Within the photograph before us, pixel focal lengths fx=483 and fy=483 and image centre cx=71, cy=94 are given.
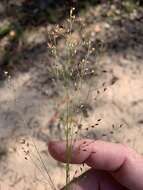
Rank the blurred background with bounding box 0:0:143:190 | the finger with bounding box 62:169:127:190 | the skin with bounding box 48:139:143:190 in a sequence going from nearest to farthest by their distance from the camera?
1. the skin with bounding box 48:139:143:190
2. the finger with bounding box 62:169:127:190
3. the blurred background with bounding box 0:0:143:190

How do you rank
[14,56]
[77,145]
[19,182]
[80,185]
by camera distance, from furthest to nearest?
[14,56]
[19,182]
[80,185]
[77,145]

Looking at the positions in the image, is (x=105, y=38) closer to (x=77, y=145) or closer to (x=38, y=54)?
(x=38, y=54)

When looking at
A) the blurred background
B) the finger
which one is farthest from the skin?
the blurred background

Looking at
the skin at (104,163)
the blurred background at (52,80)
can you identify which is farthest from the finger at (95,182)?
the blurred background at (52,80)

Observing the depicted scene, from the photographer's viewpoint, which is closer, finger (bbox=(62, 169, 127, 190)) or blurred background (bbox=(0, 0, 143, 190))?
finger (bbox=(62, 169, 127, 190))

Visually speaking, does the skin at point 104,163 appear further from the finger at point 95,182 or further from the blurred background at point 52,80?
the blurred background at point 52,80

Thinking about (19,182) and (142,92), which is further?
(142,92)

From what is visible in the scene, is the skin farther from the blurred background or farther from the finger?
the blurred background

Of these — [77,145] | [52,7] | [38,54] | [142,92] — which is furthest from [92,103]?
[77,145]
